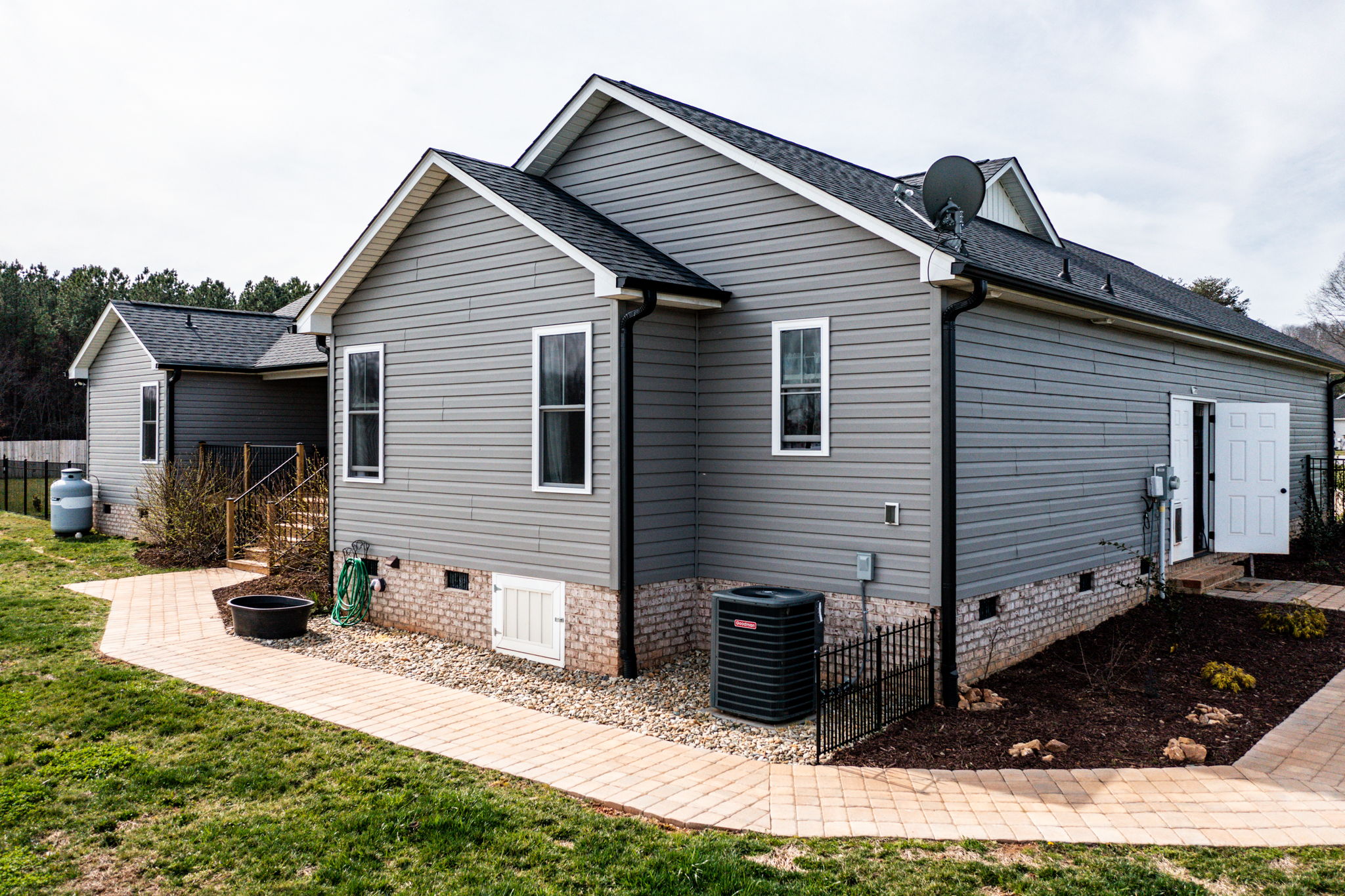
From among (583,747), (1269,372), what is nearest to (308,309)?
(583,747)

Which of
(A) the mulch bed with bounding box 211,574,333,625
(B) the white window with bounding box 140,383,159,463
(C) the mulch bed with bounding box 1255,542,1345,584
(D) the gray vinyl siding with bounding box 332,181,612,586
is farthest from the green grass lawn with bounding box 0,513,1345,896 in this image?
(B) the white window with bounding box 140,383,159,463

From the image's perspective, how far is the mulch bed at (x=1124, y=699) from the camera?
6.45m

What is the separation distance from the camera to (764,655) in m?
7.32

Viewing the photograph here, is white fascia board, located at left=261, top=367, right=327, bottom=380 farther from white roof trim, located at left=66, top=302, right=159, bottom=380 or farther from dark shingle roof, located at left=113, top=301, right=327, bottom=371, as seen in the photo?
white roof trim, located at left=66, top=302, right=159, bottom=380

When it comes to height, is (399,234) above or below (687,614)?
above

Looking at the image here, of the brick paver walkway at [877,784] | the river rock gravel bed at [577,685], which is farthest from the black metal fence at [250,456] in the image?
the brick paver walkway at [877,784]

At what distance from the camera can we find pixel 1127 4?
1102cm

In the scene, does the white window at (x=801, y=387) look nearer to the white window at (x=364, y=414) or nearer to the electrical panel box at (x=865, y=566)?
the electrical panel box at (x=865, y=566)

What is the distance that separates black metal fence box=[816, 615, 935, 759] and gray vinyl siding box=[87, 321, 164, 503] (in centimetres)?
1541

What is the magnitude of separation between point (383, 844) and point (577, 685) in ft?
11.7

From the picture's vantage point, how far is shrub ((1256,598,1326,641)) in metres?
9.65

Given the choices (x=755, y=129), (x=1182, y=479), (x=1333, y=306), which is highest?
(x=1333, y=306)

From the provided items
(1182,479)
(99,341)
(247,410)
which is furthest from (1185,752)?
(99,341)

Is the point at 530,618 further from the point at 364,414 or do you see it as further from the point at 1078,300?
the point at 1078,300
